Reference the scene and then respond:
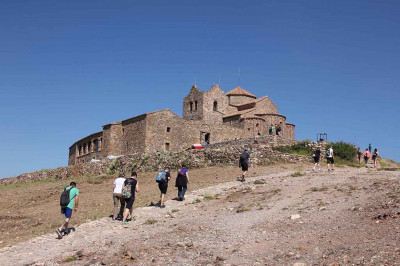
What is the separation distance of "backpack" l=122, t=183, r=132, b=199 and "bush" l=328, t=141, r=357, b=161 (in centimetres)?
2189

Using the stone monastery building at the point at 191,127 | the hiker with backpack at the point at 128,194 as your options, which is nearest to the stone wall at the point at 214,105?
the stone monastery building at the point at 191,127

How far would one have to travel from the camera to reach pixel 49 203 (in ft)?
82.7

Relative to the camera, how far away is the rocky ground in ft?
34.9

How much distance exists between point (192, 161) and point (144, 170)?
4355 millimetres

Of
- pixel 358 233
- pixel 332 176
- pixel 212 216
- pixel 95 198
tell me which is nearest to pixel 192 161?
pixel 95 198

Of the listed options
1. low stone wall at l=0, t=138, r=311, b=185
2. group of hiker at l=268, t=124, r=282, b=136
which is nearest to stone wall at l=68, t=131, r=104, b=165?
low stone wall at l=0, t=138, r=311, b=185

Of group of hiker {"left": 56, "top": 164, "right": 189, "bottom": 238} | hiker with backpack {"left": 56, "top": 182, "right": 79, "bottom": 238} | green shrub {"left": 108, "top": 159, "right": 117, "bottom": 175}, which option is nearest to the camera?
hiker with backpack {"left": 56, "top": 182, "right": 79, "bottom": 238}

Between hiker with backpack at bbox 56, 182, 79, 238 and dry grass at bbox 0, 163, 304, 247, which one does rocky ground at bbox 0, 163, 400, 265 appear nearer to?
hiker with backpack at bbox 56, 182, 79, 238

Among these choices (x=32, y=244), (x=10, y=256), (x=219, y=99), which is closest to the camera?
(x=10, y=256)

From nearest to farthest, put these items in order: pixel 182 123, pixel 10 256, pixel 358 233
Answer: pixel 358 233
pixel 10 256
pixel 182 123

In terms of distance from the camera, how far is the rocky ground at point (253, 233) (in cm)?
1062

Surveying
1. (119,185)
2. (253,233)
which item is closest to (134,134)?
(119,185)

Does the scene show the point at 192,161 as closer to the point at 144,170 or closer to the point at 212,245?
the point at 144,170

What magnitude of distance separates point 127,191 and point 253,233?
515cm
